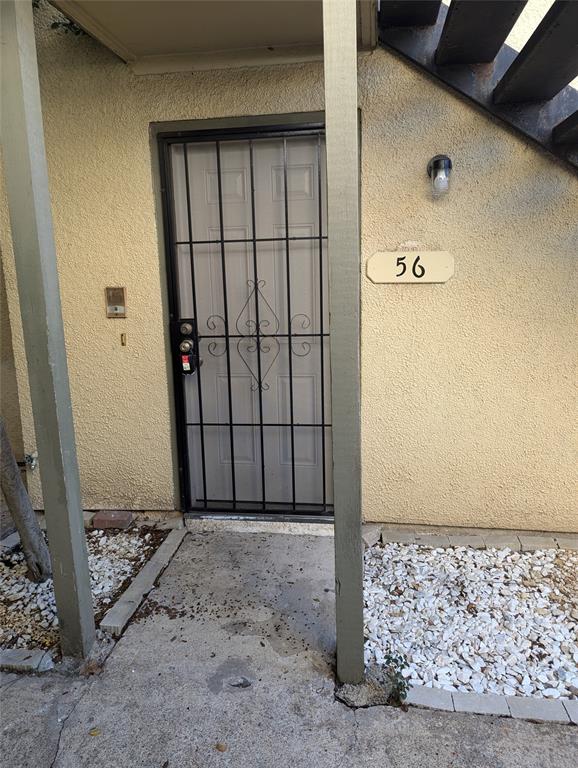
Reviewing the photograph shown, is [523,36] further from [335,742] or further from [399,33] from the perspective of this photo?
[335,742]

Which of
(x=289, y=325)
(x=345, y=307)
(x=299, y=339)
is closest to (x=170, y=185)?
(x=289, y=325)

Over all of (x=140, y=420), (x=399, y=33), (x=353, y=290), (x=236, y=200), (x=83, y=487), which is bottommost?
(x=83, y=487)

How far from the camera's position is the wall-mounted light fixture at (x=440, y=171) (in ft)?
8.69

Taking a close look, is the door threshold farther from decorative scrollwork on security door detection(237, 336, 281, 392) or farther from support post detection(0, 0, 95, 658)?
support post detection(0, 0, 95, 658)

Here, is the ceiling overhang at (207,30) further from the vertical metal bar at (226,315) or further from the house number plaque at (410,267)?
the house number plaque at (410,267)

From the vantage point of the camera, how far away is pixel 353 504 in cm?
186

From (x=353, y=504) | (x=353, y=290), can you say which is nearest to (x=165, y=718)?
(x=353, y=504)

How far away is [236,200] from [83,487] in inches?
87.0

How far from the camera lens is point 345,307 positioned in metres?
1.73

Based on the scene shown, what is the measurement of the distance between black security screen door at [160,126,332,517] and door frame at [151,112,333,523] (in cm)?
1

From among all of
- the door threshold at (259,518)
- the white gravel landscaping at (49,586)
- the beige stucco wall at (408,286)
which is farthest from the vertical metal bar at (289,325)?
the white gravel landscaping at (49,586)

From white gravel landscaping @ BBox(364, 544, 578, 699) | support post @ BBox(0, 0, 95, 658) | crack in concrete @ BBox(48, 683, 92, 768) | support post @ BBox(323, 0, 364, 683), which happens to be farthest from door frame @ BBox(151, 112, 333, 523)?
crack in concrete @ BBox(48, 683, 92, 768)

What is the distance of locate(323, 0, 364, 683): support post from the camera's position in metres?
1.60

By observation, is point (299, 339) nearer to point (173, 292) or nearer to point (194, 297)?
point (194, 297)
